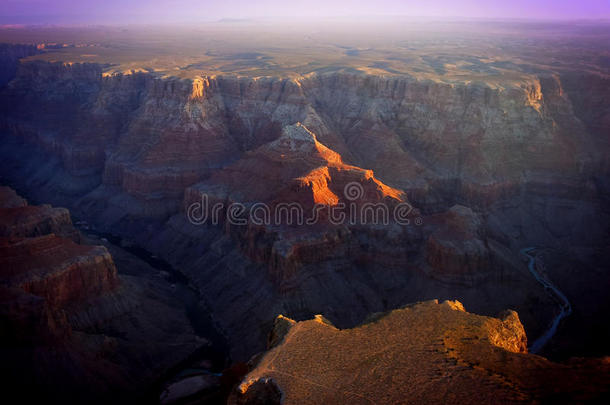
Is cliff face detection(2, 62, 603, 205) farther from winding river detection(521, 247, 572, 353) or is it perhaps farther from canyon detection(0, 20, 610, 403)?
winding river detection(521, 247, 572, 353)

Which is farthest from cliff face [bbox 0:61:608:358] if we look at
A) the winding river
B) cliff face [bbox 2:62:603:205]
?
the winding river

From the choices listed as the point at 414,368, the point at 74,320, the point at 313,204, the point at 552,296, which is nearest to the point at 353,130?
the point at 313,204

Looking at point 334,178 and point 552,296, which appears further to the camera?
point 334,178

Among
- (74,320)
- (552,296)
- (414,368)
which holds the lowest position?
(552,296)

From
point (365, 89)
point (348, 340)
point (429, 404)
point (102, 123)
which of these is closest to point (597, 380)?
point (429, 404)

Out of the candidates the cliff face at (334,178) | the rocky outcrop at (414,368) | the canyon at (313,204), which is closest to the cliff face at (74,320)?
the canyon at (313,204)

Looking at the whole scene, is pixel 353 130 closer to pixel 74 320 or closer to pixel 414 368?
pixel 74 320

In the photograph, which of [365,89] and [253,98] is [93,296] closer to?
[253,98]
